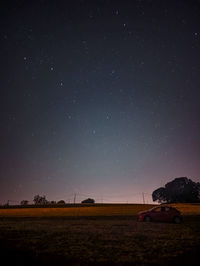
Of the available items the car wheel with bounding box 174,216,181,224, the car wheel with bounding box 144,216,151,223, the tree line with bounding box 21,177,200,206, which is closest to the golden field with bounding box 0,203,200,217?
the car wheel with bounding box 144,216,151,223

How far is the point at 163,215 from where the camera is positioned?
20.3 metres

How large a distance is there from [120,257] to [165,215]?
14.0 m

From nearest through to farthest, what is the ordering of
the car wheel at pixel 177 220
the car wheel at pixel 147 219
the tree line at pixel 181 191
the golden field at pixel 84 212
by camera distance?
the car wheel at pixel 177 220 → the car wheel at pixel 147 219 → the golden field at pixel 84 212 → the tree line at pixel 181 191

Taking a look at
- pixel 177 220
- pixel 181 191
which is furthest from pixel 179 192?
pixel 177 220

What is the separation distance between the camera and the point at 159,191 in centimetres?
10638

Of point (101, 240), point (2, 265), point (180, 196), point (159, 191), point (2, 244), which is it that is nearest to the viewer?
point (2, 265)

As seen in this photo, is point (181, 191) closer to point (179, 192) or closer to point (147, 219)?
point (179, 192)

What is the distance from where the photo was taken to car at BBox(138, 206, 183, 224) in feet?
65.7

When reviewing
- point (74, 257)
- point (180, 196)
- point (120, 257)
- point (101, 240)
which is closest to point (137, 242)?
point (101, 240)

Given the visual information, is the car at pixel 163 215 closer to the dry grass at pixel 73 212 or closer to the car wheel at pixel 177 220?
the car wheel at pixel 177 220

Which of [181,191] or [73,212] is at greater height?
[181,191]

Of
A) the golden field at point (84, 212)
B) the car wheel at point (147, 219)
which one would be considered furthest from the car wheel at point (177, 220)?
the golden field at point (84, 212)

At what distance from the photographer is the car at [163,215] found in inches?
789

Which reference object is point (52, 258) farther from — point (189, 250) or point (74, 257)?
point (189, 250)
